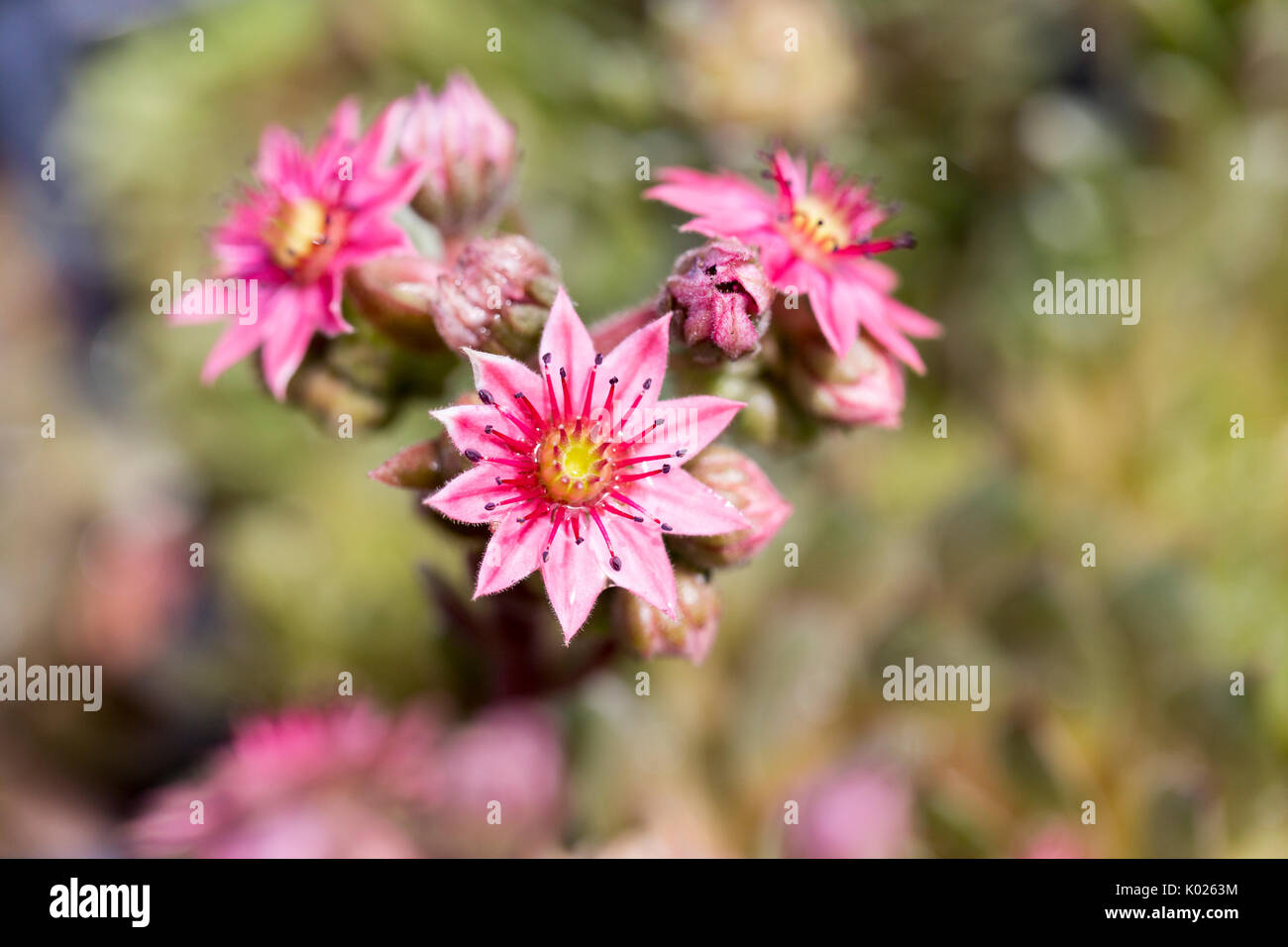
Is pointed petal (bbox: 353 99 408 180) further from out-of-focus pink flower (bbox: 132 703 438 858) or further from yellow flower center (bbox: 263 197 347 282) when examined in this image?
out-of-focus pink flower (bbox: 132 703 438 858)

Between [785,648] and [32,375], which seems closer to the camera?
[785,648]

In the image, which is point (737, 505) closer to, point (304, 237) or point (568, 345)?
point (568, 345)

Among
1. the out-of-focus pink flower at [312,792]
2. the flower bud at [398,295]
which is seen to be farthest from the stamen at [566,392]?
the out-of-focus pink flower at [312,792]

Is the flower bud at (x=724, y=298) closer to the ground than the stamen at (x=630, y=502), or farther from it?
farther from it

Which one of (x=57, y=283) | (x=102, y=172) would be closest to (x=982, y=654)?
(x=102, y=172)

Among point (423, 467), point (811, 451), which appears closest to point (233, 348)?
point (423, 467)

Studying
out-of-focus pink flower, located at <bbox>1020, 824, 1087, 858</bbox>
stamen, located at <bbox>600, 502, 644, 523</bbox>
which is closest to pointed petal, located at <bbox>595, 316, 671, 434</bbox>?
stamen, located at <bbox>600, 502, 644, 523</bbox>

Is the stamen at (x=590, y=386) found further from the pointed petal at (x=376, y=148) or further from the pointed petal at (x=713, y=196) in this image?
the pointed petal at (x=376, y=148)

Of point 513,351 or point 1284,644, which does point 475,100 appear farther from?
point 1284,644
